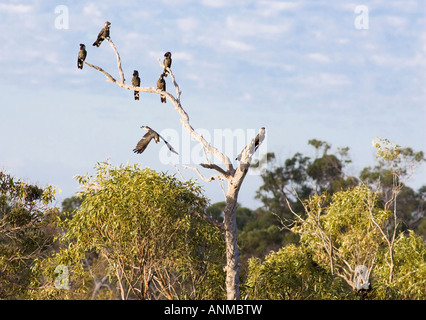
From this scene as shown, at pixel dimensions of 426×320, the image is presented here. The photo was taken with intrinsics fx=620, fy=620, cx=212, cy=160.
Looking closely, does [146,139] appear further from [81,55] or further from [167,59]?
[81,55]

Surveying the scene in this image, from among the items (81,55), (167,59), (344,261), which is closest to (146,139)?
(167,59)

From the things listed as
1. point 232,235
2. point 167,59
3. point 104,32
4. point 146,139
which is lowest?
point 232,235

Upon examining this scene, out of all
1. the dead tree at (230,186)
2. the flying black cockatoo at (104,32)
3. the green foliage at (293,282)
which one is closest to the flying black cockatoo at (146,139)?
the dead tree at (230,186)

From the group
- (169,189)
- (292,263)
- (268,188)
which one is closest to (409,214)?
(268,188)

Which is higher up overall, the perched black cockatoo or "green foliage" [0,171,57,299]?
the perched black cockatoo

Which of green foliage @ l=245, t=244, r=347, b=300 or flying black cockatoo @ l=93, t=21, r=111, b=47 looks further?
flying black cockatoo @ l=93, t=21, r=111, b=47

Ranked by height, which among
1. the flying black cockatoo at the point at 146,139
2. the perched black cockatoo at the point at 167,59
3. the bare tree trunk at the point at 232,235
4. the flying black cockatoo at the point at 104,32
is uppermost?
the flying black cockatoo at the point at 104,32

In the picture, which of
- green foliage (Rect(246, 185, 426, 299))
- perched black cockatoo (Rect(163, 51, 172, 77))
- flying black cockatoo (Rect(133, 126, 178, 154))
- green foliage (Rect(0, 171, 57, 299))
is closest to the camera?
flying black cockatoo (Rect(133, 126, 178, 154))

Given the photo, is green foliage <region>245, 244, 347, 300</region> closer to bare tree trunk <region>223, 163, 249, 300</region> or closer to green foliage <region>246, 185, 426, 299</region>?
green foliage <region>246, 185, 426, 299</region>

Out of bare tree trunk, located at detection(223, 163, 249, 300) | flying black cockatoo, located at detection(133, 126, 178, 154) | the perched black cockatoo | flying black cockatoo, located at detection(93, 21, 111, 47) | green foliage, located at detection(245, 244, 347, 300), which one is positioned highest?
flying black cockatoo, located at detection(93, 21, 111, 47)

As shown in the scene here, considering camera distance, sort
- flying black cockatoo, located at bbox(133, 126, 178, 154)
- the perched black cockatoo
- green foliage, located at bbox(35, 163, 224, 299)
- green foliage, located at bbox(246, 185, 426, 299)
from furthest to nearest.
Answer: the perched black cockatoo → green foliage, located at bbox(246, 185, 426, 299) → flying black cockatoo, located at bbox(133, 126, 178, 154) → green foliage, located at bbox(35, 163, 224, 299)

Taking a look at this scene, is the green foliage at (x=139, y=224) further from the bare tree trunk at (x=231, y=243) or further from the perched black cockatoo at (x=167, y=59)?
the perched black cockatoo at (x=167, y=59)

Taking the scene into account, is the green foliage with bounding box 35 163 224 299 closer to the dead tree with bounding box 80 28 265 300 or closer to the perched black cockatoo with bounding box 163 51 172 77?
the dead tree with bounding box 80 28 265 300

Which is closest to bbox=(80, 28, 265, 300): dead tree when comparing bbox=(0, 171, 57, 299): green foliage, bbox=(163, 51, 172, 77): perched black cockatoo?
bbox=(163, 51, 172, 77): perched black cockatoo
